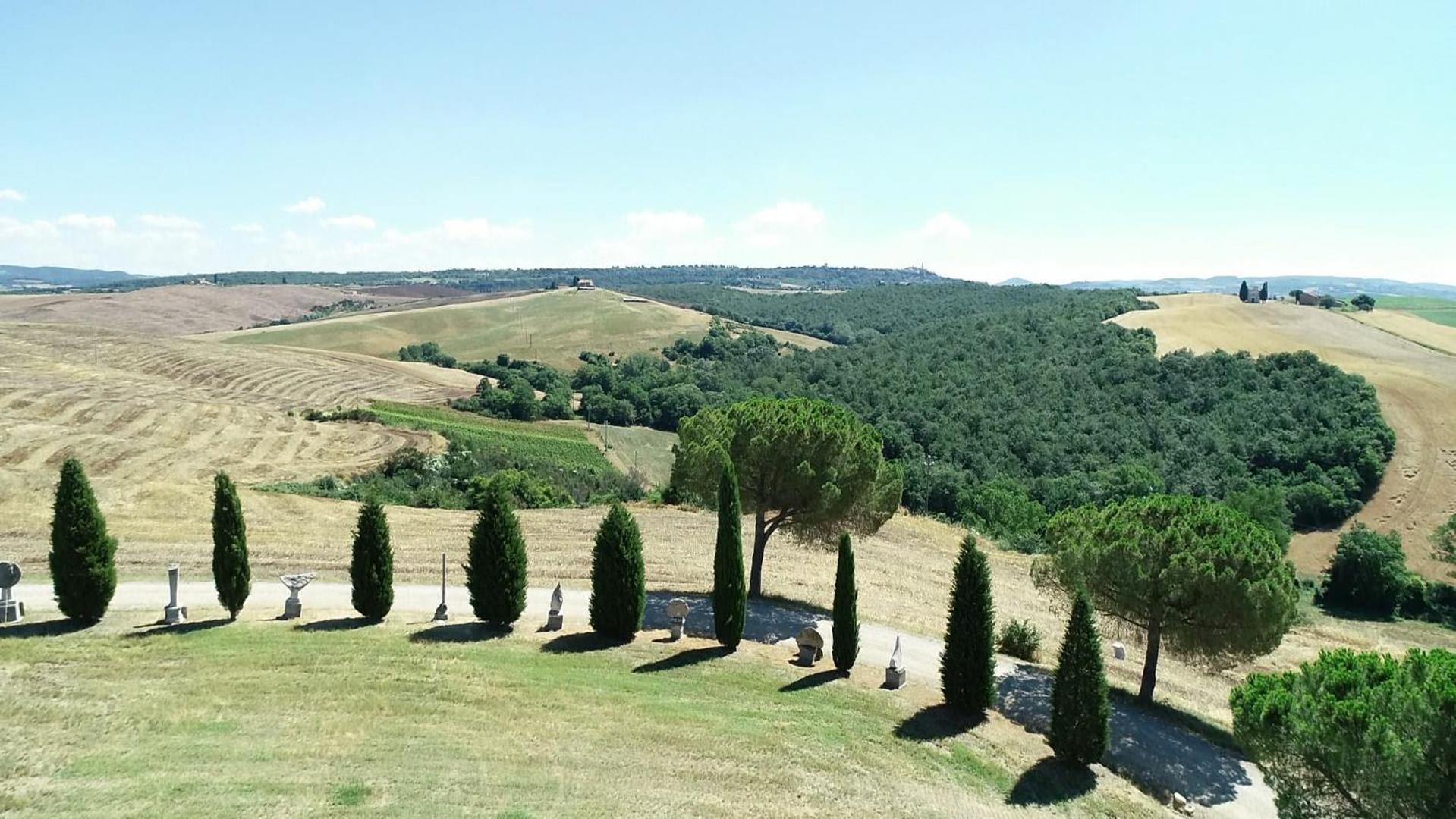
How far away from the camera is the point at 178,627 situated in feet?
67.5

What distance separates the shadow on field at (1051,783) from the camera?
50.6 feet

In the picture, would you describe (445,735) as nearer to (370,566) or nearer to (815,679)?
(370,566)

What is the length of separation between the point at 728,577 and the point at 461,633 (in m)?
7.43

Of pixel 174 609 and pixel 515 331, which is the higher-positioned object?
pixel 515 331

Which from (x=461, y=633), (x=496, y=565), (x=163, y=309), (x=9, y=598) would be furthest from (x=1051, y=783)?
(x=163, y=309)

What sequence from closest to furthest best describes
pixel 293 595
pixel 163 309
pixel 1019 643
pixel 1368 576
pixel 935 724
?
pixel 935 724 < pixel 293 595 < pixel 1019 643 < pixel 1368 576 < pixel 163 309

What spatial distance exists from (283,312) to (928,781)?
7846 inches

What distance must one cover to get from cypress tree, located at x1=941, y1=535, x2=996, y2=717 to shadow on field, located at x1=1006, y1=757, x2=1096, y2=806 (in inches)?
78.1

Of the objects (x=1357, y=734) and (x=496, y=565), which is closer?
(x=1357, y=734)

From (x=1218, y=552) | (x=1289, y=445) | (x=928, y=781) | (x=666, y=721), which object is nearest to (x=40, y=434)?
(x=666, y=721)

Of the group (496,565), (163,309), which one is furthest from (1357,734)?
(163,309)

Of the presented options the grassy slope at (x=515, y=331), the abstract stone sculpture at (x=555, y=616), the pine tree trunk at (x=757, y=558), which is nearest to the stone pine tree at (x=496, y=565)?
the abstract stone sculpture at (x=555, y=616)

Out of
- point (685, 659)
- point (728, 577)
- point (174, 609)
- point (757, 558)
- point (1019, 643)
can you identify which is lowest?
point (1019, 643)

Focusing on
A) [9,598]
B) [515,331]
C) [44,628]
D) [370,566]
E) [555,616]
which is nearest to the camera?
[44,628]
